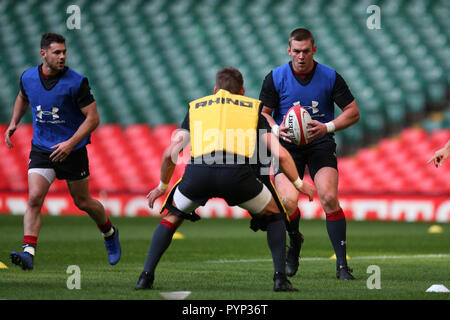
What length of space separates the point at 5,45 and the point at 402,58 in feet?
39.0

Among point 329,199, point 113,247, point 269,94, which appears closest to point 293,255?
point 329,199

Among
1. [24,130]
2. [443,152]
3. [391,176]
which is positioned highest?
[24,130]

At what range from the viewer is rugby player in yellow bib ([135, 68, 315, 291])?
6066 mm

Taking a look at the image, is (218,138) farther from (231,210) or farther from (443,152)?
(231,210)

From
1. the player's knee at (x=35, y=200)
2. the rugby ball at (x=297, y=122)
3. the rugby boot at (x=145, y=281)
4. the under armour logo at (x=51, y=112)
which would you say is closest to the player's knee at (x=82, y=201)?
the player's knee at (x=35, y=200)

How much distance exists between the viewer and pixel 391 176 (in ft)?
61.2

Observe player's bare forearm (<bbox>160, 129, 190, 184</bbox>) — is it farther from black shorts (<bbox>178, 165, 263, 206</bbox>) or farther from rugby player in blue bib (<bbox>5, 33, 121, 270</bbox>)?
rugby player in blue bib (<bbox>5, 33, 121, 270</bbox>)

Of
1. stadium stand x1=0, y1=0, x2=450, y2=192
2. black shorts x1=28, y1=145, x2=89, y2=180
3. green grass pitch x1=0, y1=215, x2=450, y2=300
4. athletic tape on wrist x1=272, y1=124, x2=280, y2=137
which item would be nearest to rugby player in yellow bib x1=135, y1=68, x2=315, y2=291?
green grass pitch x1=0, y1=215, x2=450, y2=300

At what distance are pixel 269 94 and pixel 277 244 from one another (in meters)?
2.24

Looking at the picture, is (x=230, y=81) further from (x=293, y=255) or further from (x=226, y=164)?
(x=293, y=255)

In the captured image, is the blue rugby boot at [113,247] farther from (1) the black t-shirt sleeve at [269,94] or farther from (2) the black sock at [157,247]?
(2) the black sock at [157,247]

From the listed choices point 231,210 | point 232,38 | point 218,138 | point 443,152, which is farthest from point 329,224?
point 232,38

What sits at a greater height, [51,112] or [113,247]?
[51,112]

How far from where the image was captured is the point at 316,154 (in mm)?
7926
